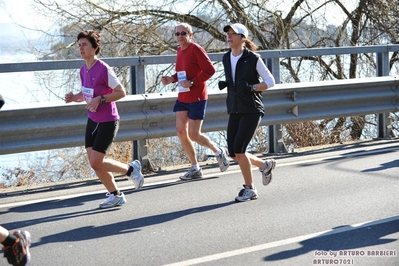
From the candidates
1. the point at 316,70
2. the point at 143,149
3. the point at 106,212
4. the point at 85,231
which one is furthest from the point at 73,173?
the point at 316,70

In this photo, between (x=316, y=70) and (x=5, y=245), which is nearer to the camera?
(x=5, y=245)

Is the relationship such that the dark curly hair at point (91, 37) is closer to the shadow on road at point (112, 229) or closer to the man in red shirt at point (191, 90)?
the man in red shirt at point (191, 90)

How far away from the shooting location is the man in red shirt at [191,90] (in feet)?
29.6

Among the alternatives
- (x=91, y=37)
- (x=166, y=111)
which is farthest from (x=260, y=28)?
(x=91, y=37)

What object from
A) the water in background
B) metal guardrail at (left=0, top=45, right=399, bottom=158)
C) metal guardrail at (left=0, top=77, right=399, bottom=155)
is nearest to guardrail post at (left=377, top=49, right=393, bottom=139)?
metal guardrail at (left=0, top=45, right=399, bottom=158)

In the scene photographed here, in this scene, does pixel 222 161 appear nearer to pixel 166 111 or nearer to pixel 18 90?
pixel 166 111

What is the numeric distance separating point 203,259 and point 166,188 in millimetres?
3001

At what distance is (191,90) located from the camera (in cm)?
915

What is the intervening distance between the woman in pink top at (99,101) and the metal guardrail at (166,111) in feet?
3.34

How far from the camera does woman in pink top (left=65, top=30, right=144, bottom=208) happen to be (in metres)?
7.52

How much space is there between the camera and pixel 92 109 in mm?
7395

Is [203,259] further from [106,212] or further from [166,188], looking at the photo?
[166,188]

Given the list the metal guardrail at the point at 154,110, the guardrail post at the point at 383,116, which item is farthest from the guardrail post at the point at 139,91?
the guardrail post at the point at 383,116

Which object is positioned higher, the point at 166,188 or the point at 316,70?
the point at 316,70
